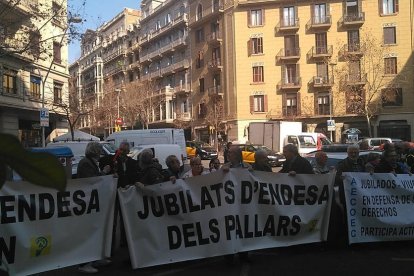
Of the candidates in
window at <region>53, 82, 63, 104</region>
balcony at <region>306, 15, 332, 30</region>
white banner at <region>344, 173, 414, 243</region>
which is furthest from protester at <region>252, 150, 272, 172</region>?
balcony at <region>306, 15, 332, 30</region>

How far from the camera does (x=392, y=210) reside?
7.48m

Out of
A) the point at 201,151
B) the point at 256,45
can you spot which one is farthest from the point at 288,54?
the point at 201,151

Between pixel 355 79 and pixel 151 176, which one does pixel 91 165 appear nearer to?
pixel 151 176

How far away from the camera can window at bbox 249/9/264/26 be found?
54.1m

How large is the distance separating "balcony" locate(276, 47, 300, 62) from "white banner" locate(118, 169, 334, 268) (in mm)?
47271

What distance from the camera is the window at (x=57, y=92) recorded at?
36.3 metres

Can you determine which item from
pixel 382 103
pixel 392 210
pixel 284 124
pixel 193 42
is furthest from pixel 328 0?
pixel 392 210

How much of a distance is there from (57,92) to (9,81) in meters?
7.23

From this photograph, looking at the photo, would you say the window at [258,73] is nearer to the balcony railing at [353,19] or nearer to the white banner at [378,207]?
the balcony railing at [353,19]

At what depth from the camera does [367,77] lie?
167ft

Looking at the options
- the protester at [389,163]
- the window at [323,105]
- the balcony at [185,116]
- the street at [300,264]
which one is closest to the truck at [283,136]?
the window at [323,105]

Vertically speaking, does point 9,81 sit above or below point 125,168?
above

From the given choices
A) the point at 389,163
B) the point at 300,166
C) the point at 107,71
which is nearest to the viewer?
the point at 300,166

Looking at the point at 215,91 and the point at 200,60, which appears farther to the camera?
the point at 200,60
